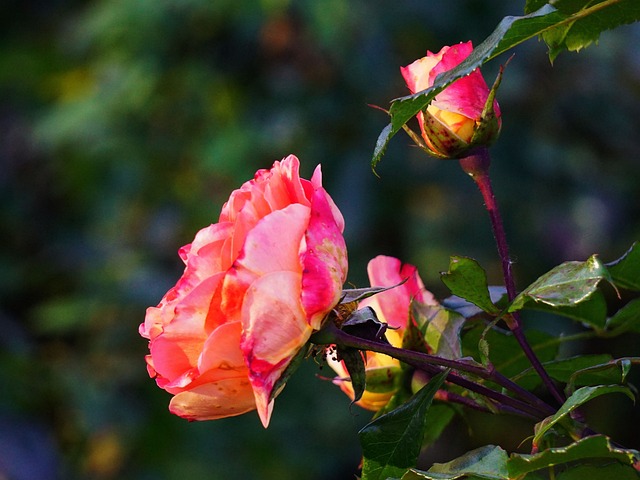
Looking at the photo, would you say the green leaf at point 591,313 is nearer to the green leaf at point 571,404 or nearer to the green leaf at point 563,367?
the green leaf at point 563,367

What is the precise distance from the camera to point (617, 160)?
2113 millimetres

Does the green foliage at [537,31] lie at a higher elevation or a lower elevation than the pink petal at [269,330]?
higher

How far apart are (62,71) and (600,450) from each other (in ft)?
6.84

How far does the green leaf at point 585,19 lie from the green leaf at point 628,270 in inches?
3.5

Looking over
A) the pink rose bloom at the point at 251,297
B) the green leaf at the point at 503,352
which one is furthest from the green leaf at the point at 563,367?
the pink rose bloom at the point at 251,297

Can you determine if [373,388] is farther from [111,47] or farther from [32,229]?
[32,229]

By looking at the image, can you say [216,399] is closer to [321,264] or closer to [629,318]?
[321,264]

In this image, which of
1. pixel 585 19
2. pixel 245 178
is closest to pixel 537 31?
pixel 585 19

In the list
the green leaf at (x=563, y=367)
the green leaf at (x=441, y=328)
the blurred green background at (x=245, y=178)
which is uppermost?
the green leaf at (x=441, y=328)

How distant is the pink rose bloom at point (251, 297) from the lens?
0.35 m

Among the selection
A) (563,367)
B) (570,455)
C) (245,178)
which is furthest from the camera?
(245,178)

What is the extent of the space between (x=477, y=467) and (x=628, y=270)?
0.13 meters

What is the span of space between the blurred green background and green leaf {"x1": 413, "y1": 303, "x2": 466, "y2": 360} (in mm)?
1341

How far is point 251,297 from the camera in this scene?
0.35 metres
